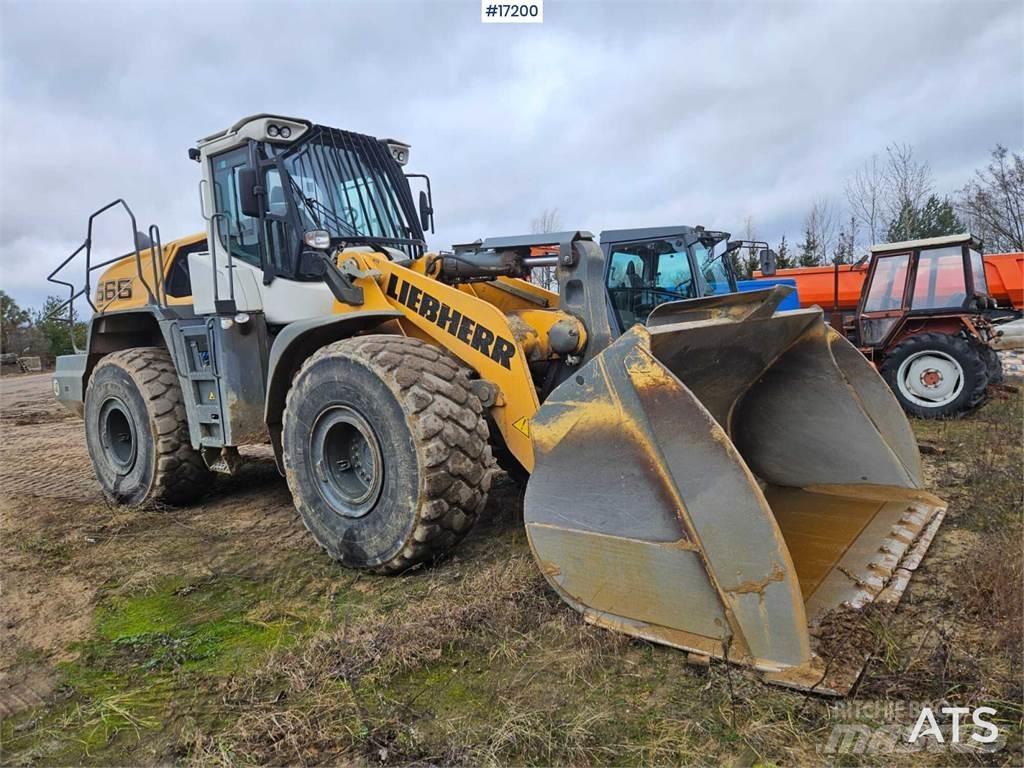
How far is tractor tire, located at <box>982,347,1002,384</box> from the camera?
28.6 ft

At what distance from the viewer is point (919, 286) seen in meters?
9.10

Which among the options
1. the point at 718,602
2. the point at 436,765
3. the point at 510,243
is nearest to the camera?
the point at 436,765

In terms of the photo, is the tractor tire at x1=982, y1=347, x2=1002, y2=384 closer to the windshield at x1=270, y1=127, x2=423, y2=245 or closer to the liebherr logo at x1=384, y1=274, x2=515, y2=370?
the windshield at x1=270, y1=127, x2=423, y2=245

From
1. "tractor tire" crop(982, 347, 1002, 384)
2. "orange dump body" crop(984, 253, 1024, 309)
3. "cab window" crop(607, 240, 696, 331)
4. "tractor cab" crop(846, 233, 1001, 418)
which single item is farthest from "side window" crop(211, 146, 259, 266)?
"orange dump body" crop(984, 253, 1024, 309)

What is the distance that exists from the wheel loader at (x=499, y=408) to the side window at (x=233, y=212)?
0.06ft

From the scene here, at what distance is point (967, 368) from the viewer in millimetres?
8336

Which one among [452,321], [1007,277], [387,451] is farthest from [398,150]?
[1007,277]

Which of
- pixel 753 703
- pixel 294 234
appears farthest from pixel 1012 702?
pixel 294 234

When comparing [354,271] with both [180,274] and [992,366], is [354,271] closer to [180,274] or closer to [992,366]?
[180,274]

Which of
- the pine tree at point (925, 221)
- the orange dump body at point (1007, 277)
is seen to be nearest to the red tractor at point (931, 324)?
the orange dump body at point (1007, 277)

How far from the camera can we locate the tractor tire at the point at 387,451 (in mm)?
3398

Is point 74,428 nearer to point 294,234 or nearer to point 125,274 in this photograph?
point 125,274

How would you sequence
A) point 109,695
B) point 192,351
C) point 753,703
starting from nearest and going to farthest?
point 753,703 < point 109,695 < point 192,351

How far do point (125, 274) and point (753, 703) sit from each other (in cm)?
611
